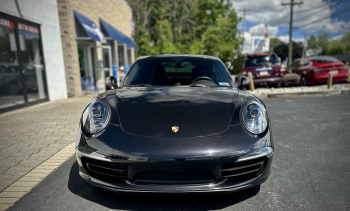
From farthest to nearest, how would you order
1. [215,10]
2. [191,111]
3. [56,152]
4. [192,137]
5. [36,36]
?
[215,10]
[36,36]
[56,152]
[191,111]
[192,137]

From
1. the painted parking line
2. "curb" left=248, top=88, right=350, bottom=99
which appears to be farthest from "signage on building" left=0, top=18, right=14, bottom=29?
"curb" left=248, top=88, right=350, bottom=99

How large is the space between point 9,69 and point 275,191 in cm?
738

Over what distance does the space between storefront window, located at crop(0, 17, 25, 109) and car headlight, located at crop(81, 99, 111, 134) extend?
5.62 metres

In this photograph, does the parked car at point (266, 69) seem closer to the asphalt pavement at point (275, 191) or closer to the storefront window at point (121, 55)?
the asphalt pavement at point (275, 191)

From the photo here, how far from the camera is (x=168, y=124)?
7.33 ft

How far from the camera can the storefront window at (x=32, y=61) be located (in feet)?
25.2

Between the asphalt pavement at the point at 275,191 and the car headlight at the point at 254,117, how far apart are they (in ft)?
2.18

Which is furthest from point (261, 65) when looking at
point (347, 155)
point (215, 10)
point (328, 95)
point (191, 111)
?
point (215, 10)

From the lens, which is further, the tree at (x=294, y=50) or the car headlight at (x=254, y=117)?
the tree at (x=294, y=50)

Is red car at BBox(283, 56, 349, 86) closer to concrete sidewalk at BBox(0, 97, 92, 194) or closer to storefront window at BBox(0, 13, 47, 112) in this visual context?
concrete sidewalk at BBox(0, 97, 92, 194)

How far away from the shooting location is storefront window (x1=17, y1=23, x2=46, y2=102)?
767cm

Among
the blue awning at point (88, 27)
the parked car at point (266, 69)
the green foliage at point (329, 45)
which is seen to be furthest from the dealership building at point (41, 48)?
the green foliage at point (329, 45)

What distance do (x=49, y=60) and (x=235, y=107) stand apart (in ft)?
27.1

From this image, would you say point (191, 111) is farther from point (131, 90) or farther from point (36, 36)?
point (36, 36)
